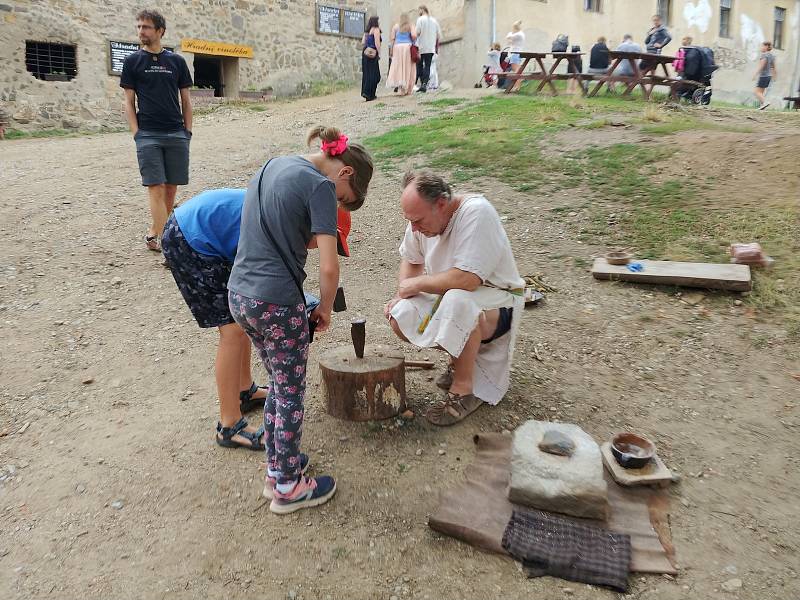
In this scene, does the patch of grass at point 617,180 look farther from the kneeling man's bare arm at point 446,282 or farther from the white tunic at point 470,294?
the kneeling man's bare arm at point 446,282

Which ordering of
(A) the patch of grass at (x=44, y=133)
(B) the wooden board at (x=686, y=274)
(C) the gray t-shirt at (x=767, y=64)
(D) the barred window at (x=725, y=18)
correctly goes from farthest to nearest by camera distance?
1. (D) the barred window at (x=725, y=18)
2. (C) the gray t-shirt at (x=767, y=64)
3. (A) the patch of grass at (x=44, y=133)
4. (B) the wooden board at (x=686, y=274)

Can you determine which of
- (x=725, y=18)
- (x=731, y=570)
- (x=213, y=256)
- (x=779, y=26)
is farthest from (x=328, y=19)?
(x=779, y=26)

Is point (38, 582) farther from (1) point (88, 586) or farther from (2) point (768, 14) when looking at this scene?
(2) point (768, 14)

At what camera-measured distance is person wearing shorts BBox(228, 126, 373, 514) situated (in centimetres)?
217

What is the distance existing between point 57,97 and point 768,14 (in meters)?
22.6

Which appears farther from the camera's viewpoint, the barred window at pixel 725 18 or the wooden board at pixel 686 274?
the barred window at pixel 725 18

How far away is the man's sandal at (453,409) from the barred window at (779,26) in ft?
82.2

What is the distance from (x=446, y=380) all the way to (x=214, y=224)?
5.03 feet

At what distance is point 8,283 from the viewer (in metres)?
4.87

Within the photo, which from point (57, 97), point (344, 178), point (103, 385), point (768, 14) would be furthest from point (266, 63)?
point (768, 14)

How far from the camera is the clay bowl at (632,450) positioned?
265 centimetres

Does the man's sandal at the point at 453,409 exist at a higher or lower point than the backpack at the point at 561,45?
lower

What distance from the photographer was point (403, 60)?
1314cm

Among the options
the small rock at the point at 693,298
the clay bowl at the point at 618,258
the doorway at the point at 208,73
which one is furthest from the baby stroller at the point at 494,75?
the small rock at the point at 693,298
